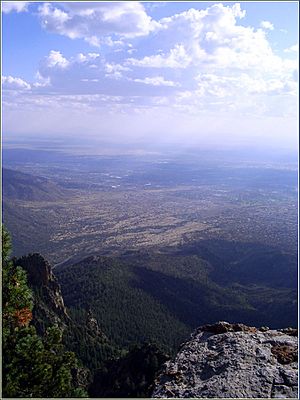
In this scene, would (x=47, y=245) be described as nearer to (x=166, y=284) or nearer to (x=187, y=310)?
(x=166, y=284)

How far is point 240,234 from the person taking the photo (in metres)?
117

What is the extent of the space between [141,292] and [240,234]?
59.7 metres

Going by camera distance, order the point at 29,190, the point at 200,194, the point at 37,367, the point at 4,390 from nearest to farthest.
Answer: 1. the point at 4,390
2. the point at 37,367
3. the point at 29,190
4. the point at 200,194

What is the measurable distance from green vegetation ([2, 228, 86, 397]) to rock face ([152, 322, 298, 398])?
3514 mm

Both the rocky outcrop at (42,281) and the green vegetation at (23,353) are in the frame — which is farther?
the rocky outcrop at (42,281)

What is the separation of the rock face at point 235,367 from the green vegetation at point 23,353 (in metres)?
3.51

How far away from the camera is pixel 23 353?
375 inches

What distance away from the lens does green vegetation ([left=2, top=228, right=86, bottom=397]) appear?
31.1ft

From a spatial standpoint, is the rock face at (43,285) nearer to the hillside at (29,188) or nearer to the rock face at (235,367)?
the rock face at (235,367)

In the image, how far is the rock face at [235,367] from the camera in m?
6.17

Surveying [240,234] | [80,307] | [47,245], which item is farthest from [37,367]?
[240,234]

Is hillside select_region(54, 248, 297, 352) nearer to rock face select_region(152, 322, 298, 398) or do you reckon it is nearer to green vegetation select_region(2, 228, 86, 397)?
green vegetation select_region(2, 228, 86, 397)

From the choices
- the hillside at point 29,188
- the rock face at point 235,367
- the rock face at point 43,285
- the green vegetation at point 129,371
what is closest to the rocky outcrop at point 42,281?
the rock face at point 43,285

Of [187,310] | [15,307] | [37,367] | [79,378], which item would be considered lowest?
[187,310]
